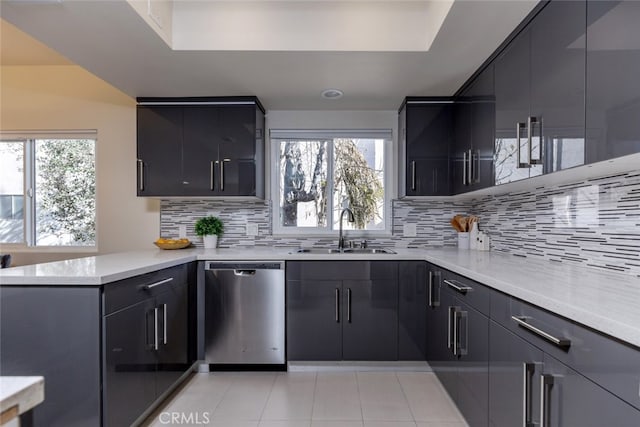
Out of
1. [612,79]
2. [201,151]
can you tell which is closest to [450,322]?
[612,79]

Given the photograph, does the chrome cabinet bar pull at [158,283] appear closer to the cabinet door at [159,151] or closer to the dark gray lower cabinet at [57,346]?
the dark gray lower cabinet at [57,346]

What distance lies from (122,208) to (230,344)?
5.45 ft

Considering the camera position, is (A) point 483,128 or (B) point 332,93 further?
(B) point 332,93

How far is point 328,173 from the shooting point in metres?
3.26

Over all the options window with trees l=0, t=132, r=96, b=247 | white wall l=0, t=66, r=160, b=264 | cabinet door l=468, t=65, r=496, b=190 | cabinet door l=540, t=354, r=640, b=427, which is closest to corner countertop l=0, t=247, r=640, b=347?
cabinet door l=540, t=354, r=640, b=427

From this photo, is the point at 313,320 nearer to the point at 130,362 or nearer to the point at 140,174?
the point at 130,362

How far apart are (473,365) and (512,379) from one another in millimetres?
421

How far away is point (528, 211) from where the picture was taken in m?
2.29

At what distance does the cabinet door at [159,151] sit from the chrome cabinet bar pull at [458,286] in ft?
7.24

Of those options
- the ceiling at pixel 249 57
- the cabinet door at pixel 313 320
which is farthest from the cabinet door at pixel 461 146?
the cabinet door at pixel 313 320

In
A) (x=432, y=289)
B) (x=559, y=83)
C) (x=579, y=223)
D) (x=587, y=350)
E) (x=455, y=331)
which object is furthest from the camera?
(x=432, y=289)

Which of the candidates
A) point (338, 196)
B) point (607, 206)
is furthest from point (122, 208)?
point (607, 206)

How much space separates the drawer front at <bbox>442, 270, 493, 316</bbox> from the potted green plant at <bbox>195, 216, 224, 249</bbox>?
6.47 feet

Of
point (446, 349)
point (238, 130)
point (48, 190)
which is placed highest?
point (238, 130)
